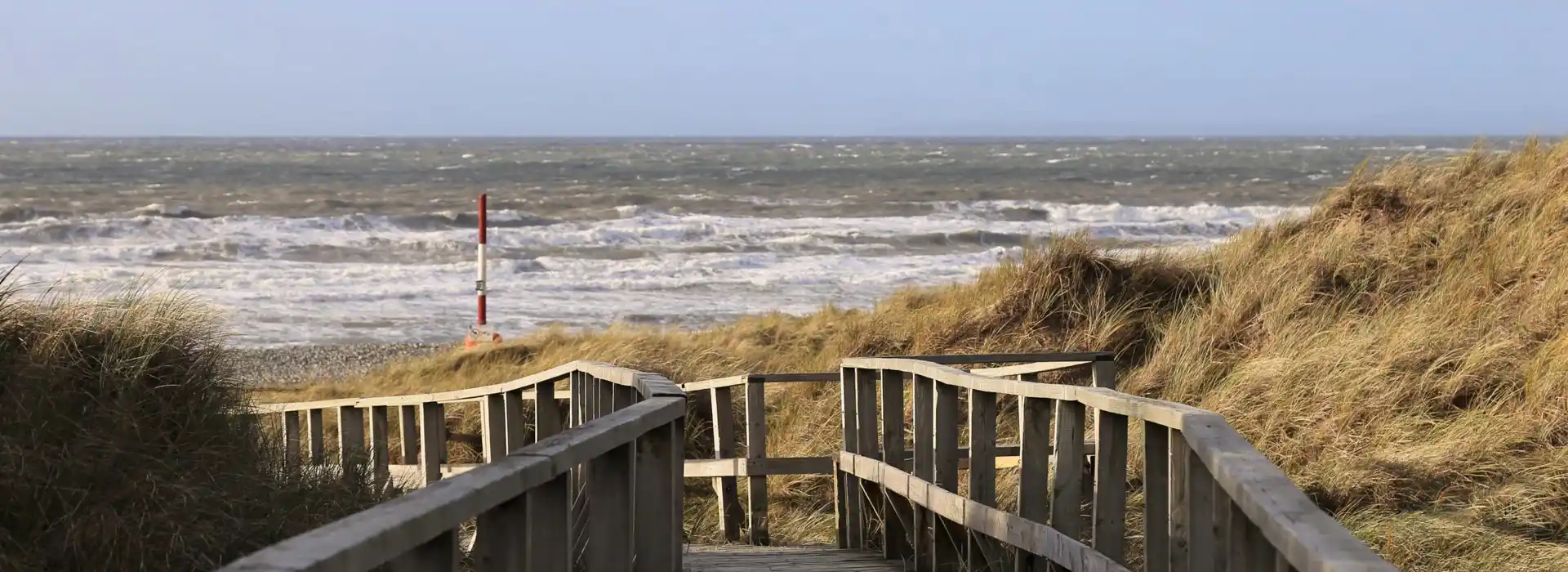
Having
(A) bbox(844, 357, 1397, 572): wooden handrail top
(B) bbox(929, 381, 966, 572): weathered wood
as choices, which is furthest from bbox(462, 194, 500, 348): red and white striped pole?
(A) bbox(844, 357, 1397, 572): wooden handrail top

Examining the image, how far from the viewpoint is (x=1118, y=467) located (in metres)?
4.67

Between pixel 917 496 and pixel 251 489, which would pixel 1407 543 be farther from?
pixel 251 489

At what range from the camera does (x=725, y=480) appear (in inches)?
377

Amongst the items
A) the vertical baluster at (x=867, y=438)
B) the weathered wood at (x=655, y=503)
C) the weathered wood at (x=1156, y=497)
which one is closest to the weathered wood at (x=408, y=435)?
the vertical baluster at (x=867, y=438)

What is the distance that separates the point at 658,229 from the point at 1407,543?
3199 cm

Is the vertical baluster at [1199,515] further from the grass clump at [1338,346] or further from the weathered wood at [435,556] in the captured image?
the grass clump at [1338,346]

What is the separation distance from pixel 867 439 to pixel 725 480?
208 centimetres

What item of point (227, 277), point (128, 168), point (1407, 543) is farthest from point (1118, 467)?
point (128, 168)

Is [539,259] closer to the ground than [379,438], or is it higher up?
closer to the ground

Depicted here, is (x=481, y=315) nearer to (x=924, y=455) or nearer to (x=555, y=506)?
(x=924, y=455)

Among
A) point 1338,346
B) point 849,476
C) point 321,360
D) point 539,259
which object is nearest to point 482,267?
point 321,360

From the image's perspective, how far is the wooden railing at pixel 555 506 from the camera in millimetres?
2244

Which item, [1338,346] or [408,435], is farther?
[408,435]

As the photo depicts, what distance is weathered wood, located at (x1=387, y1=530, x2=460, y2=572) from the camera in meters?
2.55
